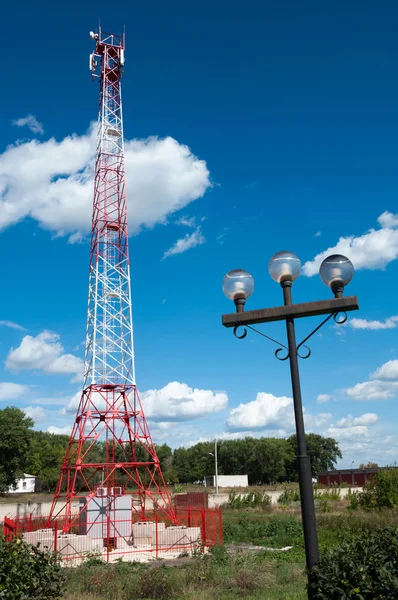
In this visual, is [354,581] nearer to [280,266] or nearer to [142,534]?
[280,266]

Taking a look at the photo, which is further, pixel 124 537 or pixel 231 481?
pixel 231 481

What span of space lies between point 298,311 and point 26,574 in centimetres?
421

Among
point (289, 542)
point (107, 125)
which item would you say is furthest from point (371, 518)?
point (107, 125)

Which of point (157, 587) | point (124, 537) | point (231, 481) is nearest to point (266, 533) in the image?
point (124, 537)

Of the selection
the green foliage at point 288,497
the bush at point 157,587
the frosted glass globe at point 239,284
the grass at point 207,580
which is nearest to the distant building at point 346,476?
the green foliage at point 288,497

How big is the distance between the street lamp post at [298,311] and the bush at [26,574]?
300cm

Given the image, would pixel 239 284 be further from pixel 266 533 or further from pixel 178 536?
pixel 266 533

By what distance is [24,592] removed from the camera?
5941mm

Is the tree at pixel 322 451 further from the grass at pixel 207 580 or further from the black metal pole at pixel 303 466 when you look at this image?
the black metal pole at pixel 303 466

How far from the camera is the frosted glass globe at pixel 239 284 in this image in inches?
242

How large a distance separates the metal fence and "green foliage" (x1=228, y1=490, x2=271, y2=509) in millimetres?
14054

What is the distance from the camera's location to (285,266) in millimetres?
5988

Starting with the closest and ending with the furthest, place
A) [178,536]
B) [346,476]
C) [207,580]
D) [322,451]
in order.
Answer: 1. [207,580]
2. [178,536]
3. [346,476]
4. [322,451]

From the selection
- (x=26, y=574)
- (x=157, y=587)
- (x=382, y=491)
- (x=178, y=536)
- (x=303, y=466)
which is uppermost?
(x=303, y=466)
